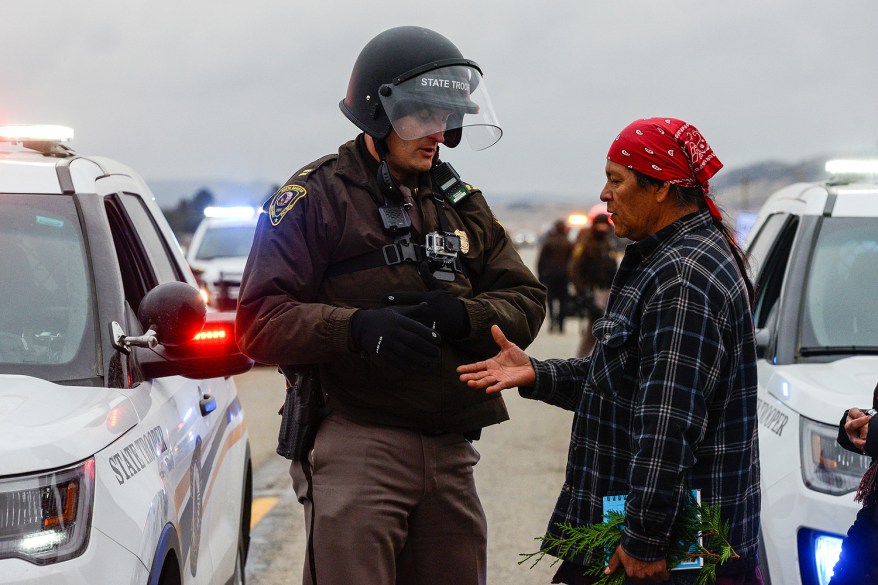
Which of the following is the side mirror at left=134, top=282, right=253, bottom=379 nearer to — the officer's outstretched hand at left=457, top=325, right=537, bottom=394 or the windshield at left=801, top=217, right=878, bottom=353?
the officer's outstretched hand at left=457, top=325, right=537, bottom=394

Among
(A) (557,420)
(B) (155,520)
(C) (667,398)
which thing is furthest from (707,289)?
(A) (557,420)

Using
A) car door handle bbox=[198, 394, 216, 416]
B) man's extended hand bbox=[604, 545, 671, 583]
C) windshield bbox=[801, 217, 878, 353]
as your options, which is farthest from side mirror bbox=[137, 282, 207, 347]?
windshield bbox=[801, 217, 878, 353]

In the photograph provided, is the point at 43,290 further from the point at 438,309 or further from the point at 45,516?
the point at 438,309

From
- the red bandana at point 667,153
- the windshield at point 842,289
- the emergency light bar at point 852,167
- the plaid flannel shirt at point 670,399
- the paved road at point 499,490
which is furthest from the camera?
the paved road at point 499,490

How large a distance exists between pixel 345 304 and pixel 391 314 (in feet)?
0.80

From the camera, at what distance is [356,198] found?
3.38m

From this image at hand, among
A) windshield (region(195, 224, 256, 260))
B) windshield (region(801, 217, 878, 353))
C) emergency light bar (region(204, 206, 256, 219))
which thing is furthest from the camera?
windshield (region(195, 224, 256, 260))

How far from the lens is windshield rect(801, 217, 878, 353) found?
5.07 m

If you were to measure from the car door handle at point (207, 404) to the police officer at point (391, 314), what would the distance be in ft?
3.17

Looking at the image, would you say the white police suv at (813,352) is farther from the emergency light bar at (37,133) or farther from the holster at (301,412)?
the emergency light bar at (37,133)

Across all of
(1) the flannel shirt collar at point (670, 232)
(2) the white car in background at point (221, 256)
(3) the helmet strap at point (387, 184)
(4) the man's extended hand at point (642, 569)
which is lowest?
(2) the white car in background at point (221, 256)

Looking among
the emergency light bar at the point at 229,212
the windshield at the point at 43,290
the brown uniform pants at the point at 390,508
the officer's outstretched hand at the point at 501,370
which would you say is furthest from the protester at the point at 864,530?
the emergency light bar at the point at 229,212

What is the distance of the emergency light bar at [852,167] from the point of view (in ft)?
19.0

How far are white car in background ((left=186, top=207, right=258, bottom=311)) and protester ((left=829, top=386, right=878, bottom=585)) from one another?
12369 mm
